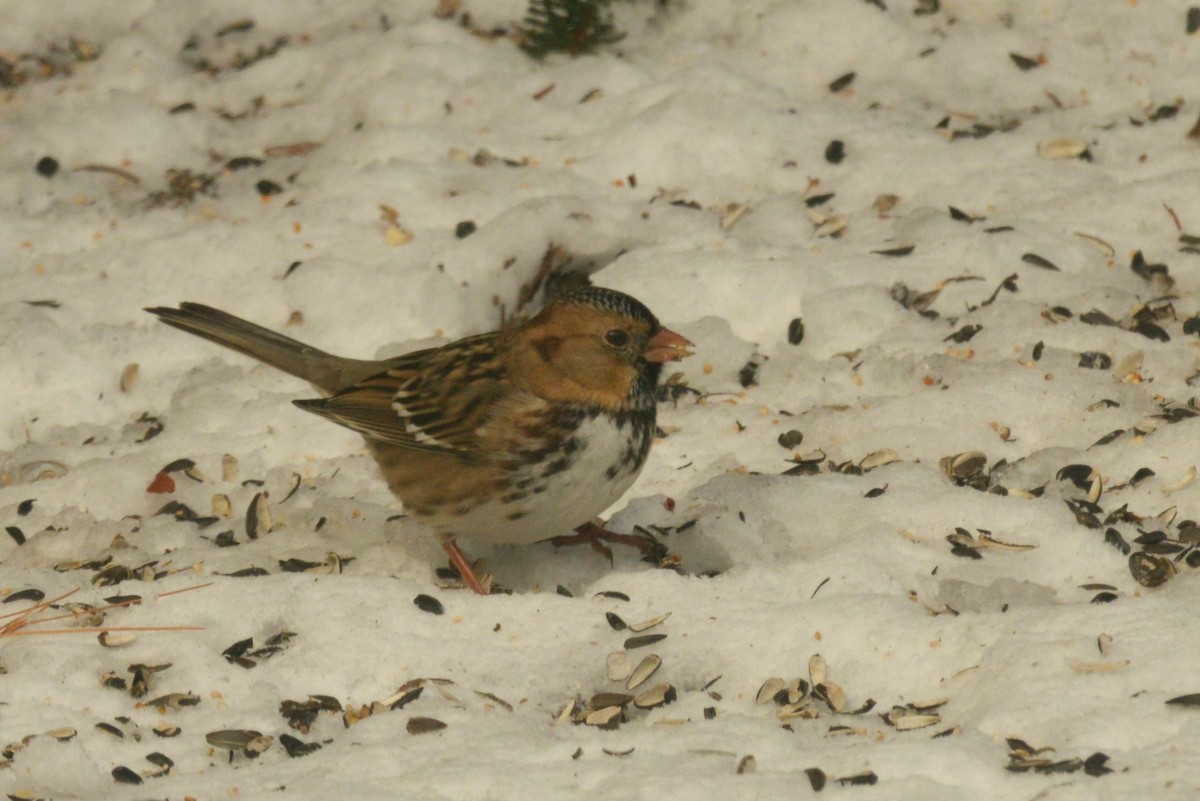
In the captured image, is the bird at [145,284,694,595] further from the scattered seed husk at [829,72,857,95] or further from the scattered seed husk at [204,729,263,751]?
the scattered seed husk at [829,72,857,95]

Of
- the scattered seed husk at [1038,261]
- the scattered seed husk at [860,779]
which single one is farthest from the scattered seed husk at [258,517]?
the scattered seed husk at [1038,261]

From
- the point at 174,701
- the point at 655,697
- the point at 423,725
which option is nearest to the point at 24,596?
the point at 174,701

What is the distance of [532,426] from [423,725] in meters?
1.02

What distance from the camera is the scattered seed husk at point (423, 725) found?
4.31 meters

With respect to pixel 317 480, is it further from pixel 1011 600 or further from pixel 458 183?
pixel 1011 600

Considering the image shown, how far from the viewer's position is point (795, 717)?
4.32 metres

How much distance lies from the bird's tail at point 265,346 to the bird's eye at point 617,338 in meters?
1.11

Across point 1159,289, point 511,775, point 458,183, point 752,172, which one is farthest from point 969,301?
point 511,775

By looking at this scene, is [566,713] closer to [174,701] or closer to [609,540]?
[609,540]

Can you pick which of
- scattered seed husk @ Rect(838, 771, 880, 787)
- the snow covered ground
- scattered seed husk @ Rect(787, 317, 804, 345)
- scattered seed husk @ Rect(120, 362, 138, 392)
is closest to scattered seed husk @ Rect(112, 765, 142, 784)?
the snow covered ground

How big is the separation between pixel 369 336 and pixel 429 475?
5.30 feet

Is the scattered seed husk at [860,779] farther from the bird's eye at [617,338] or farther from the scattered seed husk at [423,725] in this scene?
the bird's eye at [617,338]

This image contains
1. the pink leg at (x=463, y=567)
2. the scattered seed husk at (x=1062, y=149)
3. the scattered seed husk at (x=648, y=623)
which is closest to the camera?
the scattered seed husk at (x=648, y=623)

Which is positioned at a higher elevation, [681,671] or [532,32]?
[532,32]
